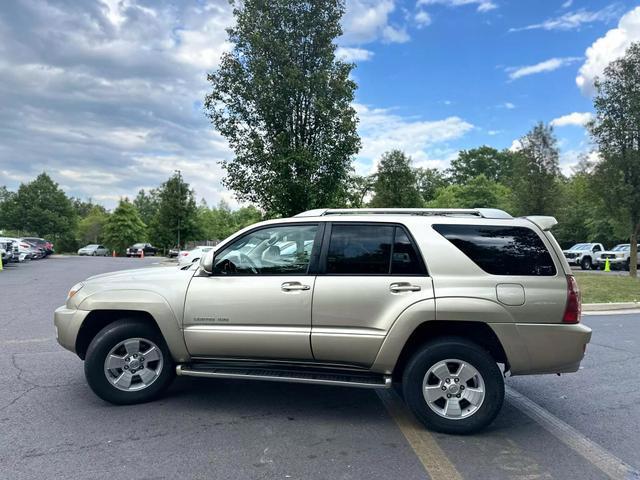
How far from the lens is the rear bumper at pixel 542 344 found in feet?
12.5

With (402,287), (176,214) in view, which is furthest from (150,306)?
(176,214)

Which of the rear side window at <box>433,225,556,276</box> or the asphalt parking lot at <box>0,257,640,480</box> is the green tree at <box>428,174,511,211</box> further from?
the rear side window at <box>433,225,556,276</box>

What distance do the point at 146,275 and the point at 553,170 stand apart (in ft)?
82.3

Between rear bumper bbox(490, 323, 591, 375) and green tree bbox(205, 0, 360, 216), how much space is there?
355 inches

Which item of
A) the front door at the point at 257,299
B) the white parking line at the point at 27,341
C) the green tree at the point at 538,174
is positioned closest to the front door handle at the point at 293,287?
the front door at the point at 257,299

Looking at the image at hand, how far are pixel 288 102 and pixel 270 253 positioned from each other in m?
8.95

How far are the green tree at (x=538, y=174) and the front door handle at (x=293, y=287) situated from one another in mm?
23362

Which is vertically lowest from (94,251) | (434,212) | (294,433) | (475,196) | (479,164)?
(294,433)

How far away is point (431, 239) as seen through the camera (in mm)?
4051

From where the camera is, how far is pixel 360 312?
155 inches

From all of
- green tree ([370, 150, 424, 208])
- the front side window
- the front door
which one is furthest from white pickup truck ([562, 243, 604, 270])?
the front door

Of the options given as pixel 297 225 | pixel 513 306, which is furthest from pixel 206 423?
pixel 513 306

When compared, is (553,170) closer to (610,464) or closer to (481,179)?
(610,464)

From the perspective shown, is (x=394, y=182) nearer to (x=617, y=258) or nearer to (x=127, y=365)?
(x=617, y=258)
